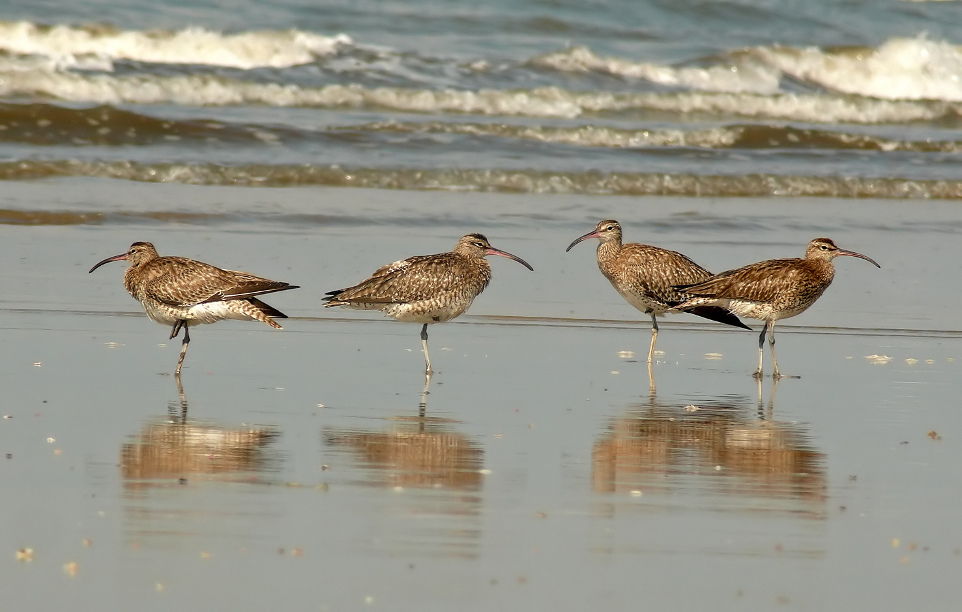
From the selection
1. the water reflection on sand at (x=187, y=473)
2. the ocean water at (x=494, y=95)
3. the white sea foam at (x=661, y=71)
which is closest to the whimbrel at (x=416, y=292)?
the water reflection on sand at (x=187, y=473)

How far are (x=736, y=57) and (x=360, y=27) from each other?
7.34 metres

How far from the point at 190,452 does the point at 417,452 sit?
3.34 ft

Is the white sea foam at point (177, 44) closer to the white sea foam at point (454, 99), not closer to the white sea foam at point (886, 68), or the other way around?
the white sea foam at point (454, 99)

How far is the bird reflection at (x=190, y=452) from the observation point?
576 cm

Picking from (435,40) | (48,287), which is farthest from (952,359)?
(435,40)

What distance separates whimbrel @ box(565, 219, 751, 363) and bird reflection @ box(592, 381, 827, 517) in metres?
1.93

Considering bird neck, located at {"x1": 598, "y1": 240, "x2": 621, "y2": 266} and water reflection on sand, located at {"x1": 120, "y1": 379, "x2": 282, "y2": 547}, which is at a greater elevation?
bird neck, located at {"x1": 598, "y1": 240, "x2": 621, "y2": 266}

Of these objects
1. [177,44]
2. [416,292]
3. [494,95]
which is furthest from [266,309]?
[177,44]

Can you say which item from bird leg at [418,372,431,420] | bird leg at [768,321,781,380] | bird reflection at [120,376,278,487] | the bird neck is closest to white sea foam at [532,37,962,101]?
the bird neck

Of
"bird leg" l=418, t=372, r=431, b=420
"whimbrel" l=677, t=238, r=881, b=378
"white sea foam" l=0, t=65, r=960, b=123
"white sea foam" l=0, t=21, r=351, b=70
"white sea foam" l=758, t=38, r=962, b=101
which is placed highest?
"white sea foam" l=758, t=38, r=962, b=101

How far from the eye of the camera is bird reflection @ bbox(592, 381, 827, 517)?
18.8 feet

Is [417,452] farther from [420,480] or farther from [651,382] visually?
[651,382]

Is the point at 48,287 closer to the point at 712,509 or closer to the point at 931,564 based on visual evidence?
the point at 712,509

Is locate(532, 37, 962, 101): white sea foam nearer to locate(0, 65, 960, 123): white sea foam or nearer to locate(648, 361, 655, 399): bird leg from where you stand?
locate(0, 65, 960, 123): white sea foam
